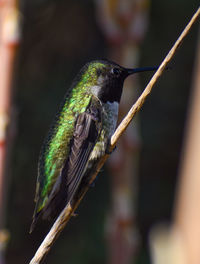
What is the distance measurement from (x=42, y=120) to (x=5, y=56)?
7.61 ft

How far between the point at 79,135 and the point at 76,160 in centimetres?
12

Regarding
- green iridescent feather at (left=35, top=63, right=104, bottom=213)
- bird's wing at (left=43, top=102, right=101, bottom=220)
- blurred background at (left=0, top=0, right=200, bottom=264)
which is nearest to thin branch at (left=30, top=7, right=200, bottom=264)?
bird's wing at (left=43, top=102, right=101, bottom=220)

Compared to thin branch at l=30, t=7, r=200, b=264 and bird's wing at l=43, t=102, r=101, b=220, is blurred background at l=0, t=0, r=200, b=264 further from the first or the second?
thin branch at l=30, t=7, r=200, b=264

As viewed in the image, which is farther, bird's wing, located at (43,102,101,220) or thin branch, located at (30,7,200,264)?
bird's wing, located at (43,102,101,220)

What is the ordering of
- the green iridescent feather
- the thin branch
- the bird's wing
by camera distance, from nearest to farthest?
1. the thin branch
2. the bird's wing
3. the green iridescent feather

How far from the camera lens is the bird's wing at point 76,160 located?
1.75 metres

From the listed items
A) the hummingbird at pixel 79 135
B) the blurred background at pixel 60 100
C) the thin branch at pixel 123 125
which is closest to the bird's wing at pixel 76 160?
the hummingbird at pixel 79 135

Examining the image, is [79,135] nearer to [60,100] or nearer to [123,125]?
[123,125]

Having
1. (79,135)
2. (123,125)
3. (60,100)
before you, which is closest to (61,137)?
(79,135)

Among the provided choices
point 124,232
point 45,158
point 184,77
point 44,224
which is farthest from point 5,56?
point 184,77

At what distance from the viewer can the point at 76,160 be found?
75.2 inches

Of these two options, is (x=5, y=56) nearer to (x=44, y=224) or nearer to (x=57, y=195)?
(x=57, y=195)

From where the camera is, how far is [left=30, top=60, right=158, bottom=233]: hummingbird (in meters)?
1.83

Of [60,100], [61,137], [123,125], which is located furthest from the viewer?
[60,100]
